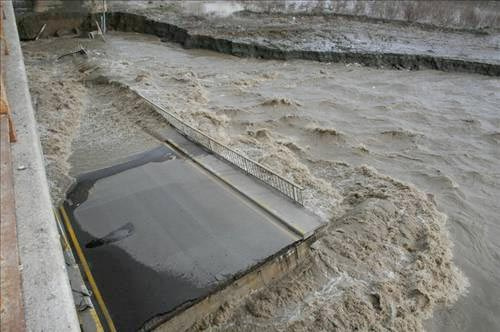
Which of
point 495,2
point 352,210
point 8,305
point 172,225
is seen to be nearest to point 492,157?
point 352,210

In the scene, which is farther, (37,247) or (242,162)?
(242,162)

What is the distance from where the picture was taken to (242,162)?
8.26 metres

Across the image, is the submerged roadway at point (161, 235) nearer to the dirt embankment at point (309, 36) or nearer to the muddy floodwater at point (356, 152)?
the muddy floodwater at point (356, 152)

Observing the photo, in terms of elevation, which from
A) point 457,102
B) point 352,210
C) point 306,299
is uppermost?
point 457,102

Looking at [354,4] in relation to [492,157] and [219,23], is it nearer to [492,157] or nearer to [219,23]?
[219,23]

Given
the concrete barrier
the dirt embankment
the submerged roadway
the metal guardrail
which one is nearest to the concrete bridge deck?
the submerged roadway

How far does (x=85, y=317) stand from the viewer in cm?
495

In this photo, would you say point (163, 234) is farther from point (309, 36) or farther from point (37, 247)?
point (309, 36)

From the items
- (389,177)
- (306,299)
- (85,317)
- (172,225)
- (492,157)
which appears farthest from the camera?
(492,157)

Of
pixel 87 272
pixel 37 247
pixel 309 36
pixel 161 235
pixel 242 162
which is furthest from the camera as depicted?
pixel 309 36

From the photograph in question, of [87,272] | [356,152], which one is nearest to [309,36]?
[356,152]

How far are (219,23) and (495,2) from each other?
16337 millimetres

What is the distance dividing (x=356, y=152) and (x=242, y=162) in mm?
3182

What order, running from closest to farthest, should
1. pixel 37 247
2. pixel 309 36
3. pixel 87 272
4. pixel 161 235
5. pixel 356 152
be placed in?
pixel 37 247 < pixel 87 272 < pixel 161 235 < pixel 356 152 < pixel 309 36
